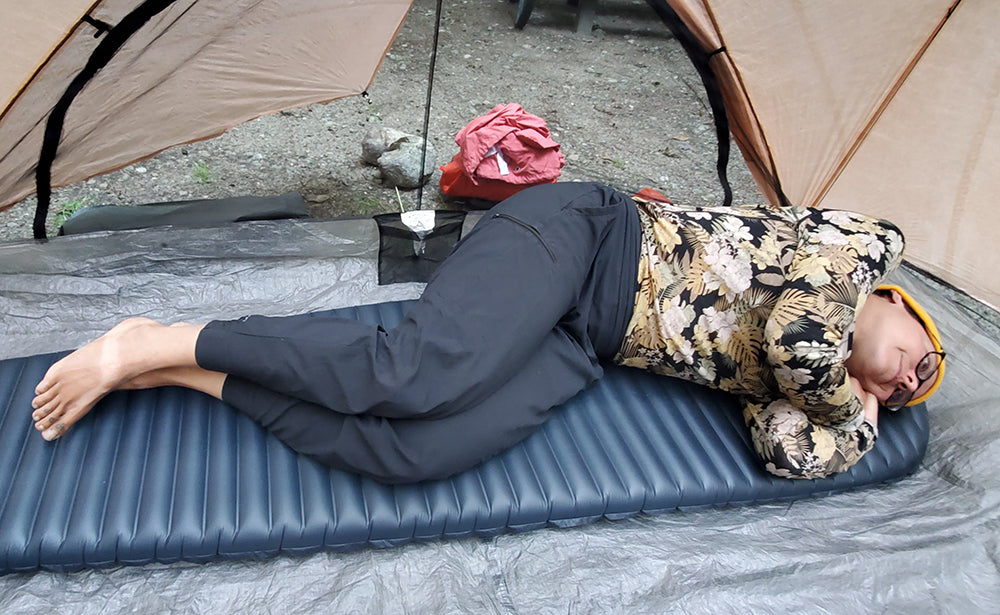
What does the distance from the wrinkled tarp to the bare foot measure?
26 centimetres

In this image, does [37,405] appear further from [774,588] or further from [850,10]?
[850,10]

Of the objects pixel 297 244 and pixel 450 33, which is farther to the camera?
pixel 450 33

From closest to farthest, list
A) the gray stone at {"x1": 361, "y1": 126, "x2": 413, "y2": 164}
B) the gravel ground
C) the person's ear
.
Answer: the person's ear < the gravel ground < the gray stone at {"x1": 361, "y1": 126, "x2": 413, "y2": 164}

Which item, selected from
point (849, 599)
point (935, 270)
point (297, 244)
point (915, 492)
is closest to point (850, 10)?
point (935, 270)

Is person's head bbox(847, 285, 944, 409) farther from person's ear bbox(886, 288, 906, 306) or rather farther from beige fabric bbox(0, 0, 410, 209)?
beige fabric bbox(0, 0, 410, 209)

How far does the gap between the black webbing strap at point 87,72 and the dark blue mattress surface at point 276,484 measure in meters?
0.53

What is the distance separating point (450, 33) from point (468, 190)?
1.88 meters

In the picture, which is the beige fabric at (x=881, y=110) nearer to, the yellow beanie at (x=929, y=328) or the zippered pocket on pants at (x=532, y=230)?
the yellow beanie at (x=929, y=328)

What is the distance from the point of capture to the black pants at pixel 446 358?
1266 millimetres

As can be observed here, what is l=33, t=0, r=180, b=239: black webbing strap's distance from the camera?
5.26ft

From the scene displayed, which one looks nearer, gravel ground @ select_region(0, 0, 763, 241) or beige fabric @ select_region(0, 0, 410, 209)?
beige fabric @ select_region(0, 0, 410, 209)

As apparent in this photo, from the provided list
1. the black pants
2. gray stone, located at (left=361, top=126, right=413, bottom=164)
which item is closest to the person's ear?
the black pants

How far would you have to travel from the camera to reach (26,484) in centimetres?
126

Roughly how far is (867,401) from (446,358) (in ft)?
2.99
